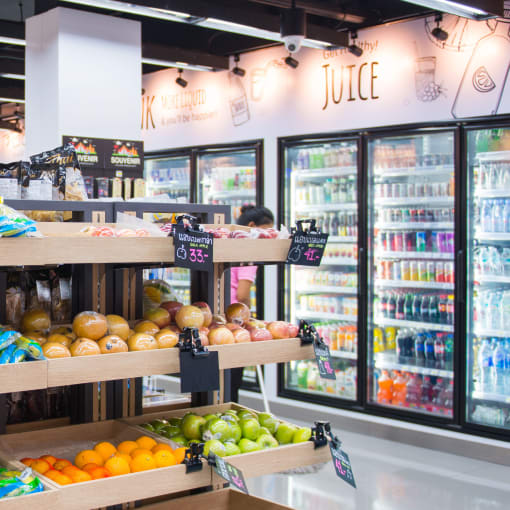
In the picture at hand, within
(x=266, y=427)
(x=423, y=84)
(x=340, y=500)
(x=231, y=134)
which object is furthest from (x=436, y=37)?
(x=266, y=427)

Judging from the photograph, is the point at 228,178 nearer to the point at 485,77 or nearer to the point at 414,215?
the point at 414,215

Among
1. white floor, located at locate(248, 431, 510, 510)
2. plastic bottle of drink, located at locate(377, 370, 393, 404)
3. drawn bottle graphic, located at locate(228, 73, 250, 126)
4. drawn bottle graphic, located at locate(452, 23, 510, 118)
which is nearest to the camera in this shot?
white floor, located at locate(248, 431, 510, 510)

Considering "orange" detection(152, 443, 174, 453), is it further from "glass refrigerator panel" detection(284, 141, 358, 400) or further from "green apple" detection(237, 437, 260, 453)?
"glass refrigerator panel" detection(284, 141, 358, 400)

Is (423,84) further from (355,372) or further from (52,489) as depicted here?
(52,489)

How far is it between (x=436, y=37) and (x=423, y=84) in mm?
389

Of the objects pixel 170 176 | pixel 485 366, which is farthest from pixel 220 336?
pixel 170 176

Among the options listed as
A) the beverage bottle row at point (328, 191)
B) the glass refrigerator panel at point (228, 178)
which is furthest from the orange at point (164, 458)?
the glass refrigerator panel at point (228, 178)

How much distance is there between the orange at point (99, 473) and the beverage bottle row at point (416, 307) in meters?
4.01

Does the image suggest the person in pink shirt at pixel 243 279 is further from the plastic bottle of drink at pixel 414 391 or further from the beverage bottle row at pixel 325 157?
the plastic bottle of drink at pixel 414 391

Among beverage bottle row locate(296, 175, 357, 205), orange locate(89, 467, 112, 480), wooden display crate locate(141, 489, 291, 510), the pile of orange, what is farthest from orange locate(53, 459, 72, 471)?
beverage bottle row locate(296, 175, 357, 205)

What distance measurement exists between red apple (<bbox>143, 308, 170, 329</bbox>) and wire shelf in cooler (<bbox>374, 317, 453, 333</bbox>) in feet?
11.7

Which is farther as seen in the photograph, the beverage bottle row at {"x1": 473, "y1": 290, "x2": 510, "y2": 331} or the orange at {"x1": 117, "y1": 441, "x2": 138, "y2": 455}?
the beverage bottle row at {"x1": 473, "y1": 290, "x2": 510, "y2": 331}

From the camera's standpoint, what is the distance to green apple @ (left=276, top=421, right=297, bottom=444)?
2652mm

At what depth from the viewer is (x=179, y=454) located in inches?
95.2
